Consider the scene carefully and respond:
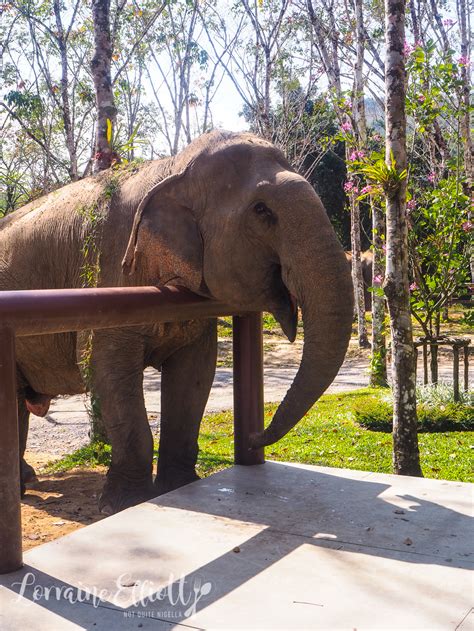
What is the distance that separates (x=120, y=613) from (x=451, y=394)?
8.96 meters

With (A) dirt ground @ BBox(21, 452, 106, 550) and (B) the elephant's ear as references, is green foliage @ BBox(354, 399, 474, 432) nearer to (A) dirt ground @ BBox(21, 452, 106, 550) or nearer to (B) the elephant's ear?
(A) dirt ground @ BBox(21, 452, 106, 550)

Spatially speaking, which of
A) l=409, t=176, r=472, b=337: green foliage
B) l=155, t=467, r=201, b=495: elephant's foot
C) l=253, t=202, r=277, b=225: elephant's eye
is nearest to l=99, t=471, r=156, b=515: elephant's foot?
l=155, t=467, r=201, b=495: elephant's foot

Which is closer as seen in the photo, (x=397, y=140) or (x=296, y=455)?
(x=397, y=140)

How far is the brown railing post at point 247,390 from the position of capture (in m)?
4.52

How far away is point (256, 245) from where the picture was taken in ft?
14.2

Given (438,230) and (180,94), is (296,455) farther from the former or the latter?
(180,94)

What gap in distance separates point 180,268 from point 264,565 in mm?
2011

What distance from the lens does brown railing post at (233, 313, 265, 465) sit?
14.8 feet

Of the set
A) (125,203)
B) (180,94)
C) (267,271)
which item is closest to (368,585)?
(267,271)

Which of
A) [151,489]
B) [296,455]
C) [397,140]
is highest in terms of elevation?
[397,140]

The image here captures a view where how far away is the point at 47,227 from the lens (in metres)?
5.52

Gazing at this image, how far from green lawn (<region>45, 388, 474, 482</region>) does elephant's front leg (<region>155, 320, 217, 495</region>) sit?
211cm

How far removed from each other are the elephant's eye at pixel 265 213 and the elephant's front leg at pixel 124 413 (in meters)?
1.15

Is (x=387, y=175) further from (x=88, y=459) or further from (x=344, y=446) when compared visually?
(x=88, y=459)
